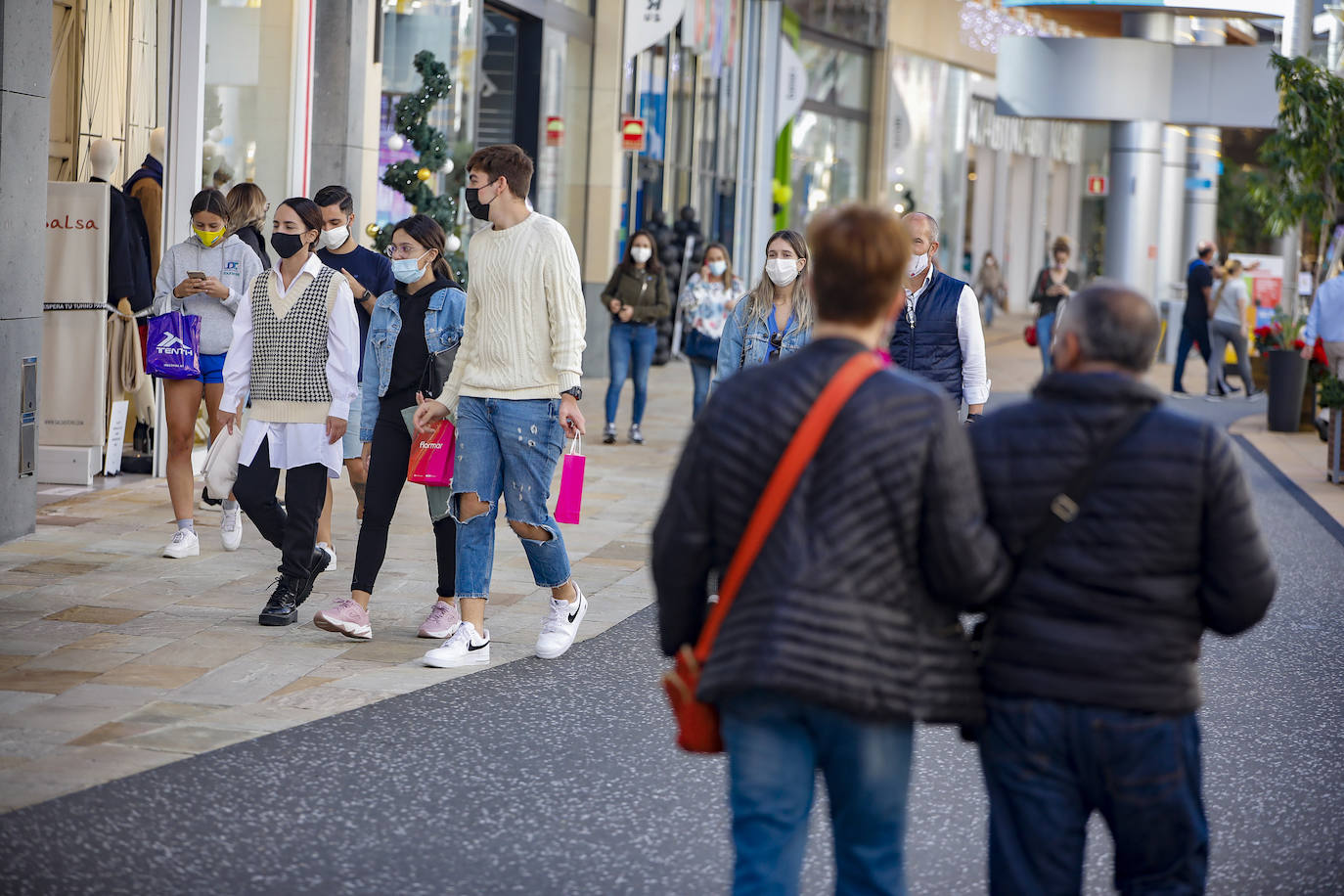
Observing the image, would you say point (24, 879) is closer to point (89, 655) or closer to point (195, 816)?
point (195, 816)

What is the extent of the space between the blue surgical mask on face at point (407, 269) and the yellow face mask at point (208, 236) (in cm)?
269

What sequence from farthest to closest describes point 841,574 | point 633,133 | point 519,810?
point 633,133
point 519,810
point 841,574

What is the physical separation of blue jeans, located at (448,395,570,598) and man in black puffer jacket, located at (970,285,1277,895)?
348 centimetres

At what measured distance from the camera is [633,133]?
21.8 meters

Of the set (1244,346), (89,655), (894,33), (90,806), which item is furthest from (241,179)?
(894,33)

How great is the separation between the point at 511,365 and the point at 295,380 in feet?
4.24

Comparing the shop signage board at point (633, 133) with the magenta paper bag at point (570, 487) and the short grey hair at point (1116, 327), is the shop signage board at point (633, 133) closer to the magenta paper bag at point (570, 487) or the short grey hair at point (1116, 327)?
the magenta paper bag at point (570, 487)

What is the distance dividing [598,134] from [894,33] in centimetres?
1984

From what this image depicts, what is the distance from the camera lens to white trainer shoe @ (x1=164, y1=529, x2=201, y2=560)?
345 inches

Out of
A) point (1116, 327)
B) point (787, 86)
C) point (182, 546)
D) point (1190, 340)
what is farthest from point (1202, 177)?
point (1116, 327)

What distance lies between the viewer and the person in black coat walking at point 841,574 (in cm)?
296

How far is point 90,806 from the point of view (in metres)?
4.80

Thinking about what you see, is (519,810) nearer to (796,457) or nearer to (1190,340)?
(796,457)

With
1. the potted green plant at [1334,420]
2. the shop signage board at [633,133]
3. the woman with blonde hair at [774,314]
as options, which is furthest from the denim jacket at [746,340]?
the shop signage board at [633,133]
